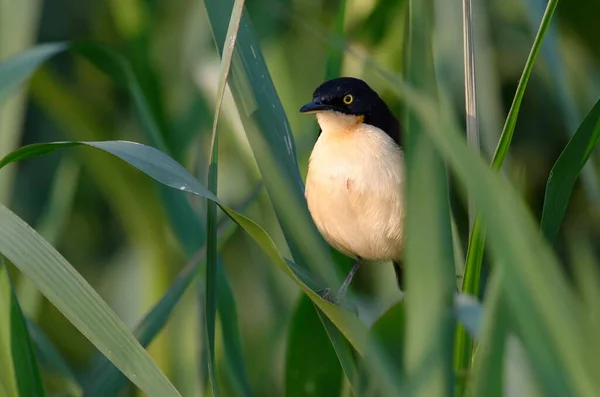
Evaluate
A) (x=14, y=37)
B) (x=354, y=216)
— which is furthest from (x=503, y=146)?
(x=14, y=37)

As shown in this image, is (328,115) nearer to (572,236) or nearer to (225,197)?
(225,197)

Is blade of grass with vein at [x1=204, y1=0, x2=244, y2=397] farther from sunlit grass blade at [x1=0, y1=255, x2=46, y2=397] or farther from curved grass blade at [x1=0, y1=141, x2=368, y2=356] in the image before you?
sunlit grass blade at [x1=0, y1=255, x2=46, y2=397]

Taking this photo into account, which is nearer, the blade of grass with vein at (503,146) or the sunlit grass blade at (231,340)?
the blade of grass with vein at (503,146)

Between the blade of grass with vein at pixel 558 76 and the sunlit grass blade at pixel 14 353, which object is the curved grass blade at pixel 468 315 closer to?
the sunlit grass blade at pixel 14 353

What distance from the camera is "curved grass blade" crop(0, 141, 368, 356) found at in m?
1.43

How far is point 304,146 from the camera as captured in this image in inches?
106

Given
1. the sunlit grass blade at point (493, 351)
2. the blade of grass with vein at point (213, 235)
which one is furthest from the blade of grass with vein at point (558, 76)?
the sunlit grass blade at point (493, 351)

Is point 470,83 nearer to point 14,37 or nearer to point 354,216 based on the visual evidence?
point 354,216

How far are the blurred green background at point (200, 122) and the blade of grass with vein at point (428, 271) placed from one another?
0.82 meters

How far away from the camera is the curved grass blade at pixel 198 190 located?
1430mm

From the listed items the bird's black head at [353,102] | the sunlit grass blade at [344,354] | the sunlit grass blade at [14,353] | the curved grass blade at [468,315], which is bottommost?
the sunlit grass blade at [344,354]

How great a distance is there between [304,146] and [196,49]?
0.90 m

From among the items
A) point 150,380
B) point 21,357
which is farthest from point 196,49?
point 150,380

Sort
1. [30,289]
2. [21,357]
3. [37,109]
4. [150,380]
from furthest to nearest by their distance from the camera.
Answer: [37,109], [30,289], [21,357], [150,380]
